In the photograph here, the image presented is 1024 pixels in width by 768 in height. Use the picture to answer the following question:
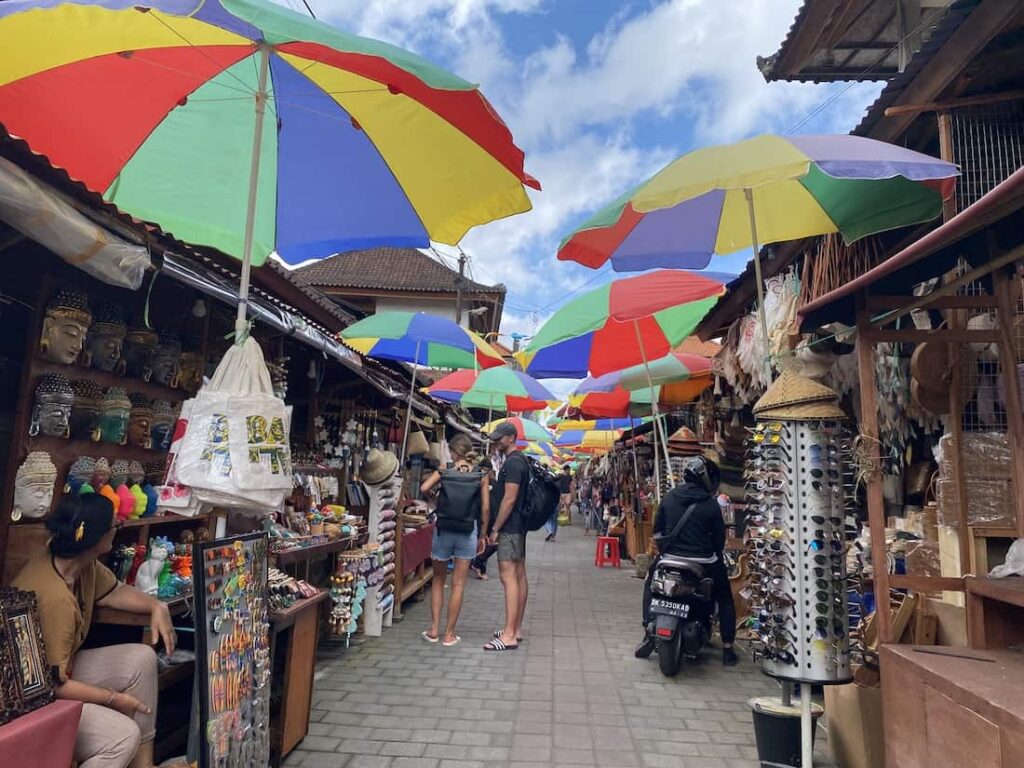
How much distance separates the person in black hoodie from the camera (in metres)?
5.69

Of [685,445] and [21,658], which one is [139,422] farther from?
[685,445]

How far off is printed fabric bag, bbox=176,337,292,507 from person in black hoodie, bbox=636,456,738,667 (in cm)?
388

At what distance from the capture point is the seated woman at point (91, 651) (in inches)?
96.6

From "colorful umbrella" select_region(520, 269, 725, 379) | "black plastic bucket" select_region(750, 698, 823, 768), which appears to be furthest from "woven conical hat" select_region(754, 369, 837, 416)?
"colorful umbrella" select_region(520, 269, 725, 379)

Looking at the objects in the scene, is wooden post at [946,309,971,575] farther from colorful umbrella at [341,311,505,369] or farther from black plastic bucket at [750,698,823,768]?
colorful umbrella at [341,311,505,369]

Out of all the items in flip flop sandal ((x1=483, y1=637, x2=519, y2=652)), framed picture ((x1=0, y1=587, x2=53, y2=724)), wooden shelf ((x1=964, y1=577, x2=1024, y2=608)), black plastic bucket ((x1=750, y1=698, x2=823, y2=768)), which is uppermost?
wooden shelf ((x1=964, y1=577, x2=1024, y2=608))

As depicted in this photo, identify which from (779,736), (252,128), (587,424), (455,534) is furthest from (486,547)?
(587,424)

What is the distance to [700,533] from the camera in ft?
18.7

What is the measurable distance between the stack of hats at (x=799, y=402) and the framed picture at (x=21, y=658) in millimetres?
3398

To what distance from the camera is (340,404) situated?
24.3 ft

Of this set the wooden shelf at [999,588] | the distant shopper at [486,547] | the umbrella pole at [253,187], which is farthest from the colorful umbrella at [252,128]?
the distant shopper at [486,547]

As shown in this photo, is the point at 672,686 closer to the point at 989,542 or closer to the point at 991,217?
the point at 989,542

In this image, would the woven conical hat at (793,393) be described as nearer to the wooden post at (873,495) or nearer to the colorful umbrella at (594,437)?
the wooden post at (873,495)

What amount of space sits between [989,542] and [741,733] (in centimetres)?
194
